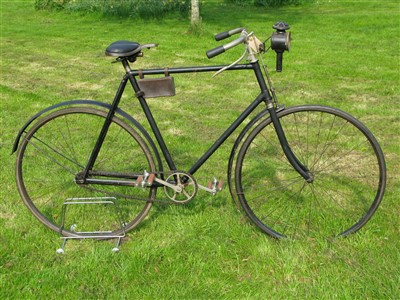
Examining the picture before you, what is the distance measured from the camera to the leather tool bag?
3465mm

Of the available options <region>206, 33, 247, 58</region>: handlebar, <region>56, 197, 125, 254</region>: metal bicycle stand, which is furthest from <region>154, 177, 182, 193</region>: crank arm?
<region>206, 33, 247, 58</region>: handlebar

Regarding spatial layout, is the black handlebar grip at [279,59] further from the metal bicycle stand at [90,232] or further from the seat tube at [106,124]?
the metal bicycle stand at [90,232]

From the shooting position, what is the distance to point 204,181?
188 inches

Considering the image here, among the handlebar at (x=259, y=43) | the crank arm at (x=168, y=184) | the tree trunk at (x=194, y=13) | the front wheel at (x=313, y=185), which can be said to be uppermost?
the handlebar at (x=259, y=43)

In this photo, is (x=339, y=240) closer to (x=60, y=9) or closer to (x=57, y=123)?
(x=57, y=123)

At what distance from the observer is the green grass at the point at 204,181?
3.26 meters

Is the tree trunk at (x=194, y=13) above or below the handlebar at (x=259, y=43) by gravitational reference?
below

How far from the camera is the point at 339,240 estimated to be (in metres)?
3.66

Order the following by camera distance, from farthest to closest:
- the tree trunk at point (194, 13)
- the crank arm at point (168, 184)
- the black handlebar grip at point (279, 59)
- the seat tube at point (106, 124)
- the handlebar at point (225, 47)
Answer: the tree trunk at point (194, 13) < the crank arm at point (168, 184) < the seat tube at point (106, 124) < the black handlebar grip at point (279, 59) < the handlebar at point (225, 47)

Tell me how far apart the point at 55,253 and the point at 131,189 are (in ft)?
3.49

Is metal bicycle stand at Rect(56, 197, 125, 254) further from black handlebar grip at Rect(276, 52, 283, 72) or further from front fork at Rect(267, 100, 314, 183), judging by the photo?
black handlebar grip at Rect(276, 52, 283, 72)

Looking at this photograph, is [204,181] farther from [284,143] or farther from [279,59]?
[279,59]

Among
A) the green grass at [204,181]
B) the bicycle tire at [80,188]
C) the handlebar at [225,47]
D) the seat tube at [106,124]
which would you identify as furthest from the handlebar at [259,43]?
the green grass at [204,181]

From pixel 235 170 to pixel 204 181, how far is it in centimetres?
115
